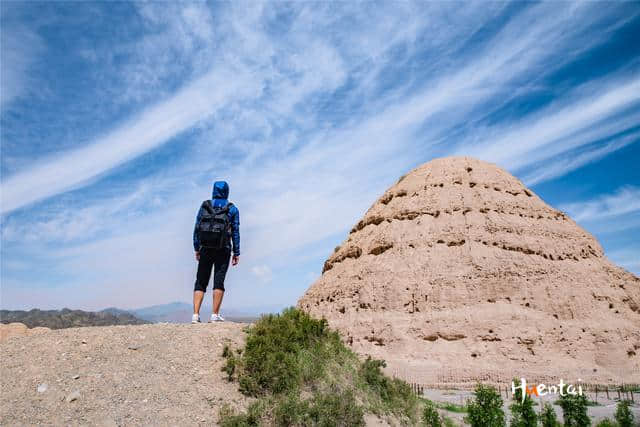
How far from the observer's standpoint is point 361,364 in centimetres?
847

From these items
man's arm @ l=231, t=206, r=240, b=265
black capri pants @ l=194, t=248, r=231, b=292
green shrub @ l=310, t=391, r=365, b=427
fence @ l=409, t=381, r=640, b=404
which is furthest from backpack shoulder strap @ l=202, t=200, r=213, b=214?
fence @ l=409, t=381, r=640, b=404

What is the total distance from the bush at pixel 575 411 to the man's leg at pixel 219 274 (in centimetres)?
782

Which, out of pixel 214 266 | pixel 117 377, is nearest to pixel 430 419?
pixel 214 266

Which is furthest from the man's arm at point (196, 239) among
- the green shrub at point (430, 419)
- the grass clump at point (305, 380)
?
the green shrub at point (430, 419)

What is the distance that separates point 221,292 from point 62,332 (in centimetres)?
249

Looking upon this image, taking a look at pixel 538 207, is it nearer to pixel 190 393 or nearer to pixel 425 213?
pixel 425 213

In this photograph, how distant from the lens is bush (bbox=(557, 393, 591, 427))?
32.1 ft

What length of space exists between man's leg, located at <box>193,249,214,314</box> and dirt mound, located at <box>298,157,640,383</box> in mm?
13509

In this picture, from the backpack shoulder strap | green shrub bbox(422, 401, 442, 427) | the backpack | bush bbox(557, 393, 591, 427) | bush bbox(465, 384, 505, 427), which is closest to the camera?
the backpack

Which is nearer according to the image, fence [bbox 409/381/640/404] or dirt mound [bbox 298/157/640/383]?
fence [bbox 409/381/640/404]

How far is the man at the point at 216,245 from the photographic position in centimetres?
764

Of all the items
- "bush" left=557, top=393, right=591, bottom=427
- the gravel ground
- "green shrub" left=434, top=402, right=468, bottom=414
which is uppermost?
the gravel ground

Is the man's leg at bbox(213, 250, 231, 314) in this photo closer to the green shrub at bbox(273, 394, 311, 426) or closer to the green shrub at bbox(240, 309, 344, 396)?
the green shrub at bbox(240, 309, 344, 396)

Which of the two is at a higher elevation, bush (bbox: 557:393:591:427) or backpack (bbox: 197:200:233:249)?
backpack (bbox: 197:200:233:249)
